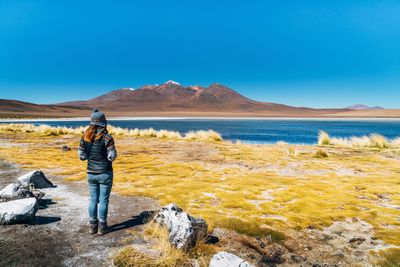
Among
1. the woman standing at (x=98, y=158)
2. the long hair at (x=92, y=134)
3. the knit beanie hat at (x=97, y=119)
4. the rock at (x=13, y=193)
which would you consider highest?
the knit beanie hat at (x=97, y=119)

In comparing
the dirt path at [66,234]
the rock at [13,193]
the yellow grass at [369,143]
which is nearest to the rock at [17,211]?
the dirt path at [66,234]

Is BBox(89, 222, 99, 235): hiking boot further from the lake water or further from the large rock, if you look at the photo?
the lake water

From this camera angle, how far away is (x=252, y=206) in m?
8.34

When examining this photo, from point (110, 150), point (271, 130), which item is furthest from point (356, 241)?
point (271, 130)

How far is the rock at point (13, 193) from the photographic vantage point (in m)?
7.55

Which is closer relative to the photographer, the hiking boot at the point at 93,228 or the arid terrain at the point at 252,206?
the arid terrain at the point at 252,206

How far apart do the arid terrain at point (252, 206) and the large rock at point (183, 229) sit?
0.72ft

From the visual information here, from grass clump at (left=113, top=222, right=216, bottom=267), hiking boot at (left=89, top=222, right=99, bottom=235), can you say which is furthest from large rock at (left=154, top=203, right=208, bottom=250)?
hiking boot at (left=89, top=222, right=99, bottom=235)

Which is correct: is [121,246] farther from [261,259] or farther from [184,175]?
[184,175]

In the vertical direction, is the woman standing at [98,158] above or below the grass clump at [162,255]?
above

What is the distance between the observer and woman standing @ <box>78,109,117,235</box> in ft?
20.1

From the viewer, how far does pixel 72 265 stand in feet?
16.3

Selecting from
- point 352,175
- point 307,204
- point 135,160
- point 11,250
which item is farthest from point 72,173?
point 352,175

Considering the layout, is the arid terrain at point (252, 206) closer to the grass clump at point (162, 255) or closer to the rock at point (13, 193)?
the grass clump at point (162, 255)
